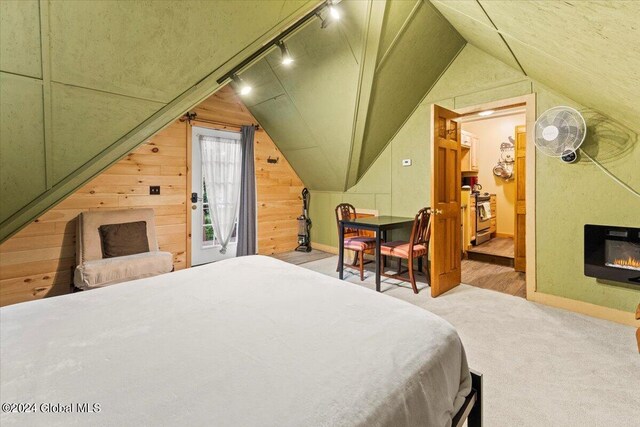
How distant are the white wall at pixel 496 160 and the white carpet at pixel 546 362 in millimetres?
3999

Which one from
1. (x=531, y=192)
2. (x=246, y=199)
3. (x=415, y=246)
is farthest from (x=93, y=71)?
(x=531, y=192)

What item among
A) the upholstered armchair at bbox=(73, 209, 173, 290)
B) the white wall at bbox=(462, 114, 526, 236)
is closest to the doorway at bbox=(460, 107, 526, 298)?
the white wall at bbox=(462, 114, 526, 236)

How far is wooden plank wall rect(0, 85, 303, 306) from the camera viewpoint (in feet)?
9.87

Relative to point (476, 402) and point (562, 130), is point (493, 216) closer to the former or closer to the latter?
point (562, 130)

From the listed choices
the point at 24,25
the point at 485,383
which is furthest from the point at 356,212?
the point at 24,25

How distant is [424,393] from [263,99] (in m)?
4.30

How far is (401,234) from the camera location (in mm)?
4340

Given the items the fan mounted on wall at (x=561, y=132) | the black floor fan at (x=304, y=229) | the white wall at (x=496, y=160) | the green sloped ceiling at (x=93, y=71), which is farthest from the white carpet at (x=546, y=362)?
the white wall at (x=496, y=160)

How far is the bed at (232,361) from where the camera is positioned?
70 cm

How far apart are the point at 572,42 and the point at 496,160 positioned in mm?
5334

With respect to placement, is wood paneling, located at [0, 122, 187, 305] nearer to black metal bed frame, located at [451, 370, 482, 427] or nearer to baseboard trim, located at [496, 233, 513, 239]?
black metal bed frame, located at [451, 370, 482, 427]

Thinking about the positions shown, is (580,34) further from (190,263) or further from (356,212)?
(190,263)

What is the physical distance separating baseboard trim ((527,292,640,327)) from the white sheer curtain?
4.03 m

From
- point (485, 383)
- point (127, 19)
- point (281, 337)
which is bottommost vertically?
point (485, 383)
